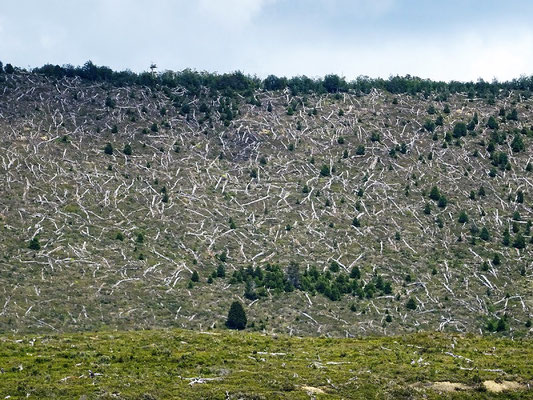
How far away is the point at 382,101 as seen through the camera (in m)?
148

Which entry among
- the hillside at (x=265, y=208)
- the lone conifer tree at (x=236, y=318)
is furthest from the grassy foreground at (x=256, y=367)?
the hillside at (x=265, y=208)

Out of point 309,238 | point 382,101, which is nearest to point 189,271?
point 309,238

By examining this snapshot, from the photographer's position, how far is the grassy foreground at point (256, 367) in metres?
57.3

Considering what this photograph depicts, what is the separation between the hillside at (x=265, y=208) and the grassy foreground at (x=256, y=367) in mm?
20132

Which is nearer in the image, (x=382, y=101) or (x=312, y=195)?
(x=312, y=195)

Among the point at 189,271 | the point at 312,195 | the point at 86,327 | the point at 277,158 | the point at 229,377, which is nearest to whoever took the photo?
the point at 229,377

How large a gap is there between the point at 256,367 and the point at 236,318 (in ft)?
96.9

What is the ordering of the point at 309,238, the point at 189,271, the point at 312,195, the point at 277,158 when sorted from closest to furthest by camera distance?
1. the point at 189,271
2. the point at 309,238
3. the point at 312,195
4. the point at 277,158

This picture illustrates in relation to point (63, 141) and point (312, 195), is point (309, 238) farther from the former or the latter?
point (63, 141)

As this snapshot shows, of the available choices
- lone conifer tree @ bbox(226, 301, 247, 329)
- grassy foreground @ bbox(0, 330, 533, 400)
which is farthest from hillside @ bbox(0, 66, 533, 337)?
grassy foreground @ bbox(0, 330, 533, 400)

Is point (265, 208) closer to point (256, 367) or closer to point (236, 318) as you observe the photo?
point (236, 318)

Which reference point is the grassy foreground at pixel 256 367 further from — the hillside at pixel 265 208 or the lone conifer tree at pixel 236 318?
the hillside at pixel 265 208

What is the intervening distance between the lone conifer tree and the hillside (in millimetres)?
859

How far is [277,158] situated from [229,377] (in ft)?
233
